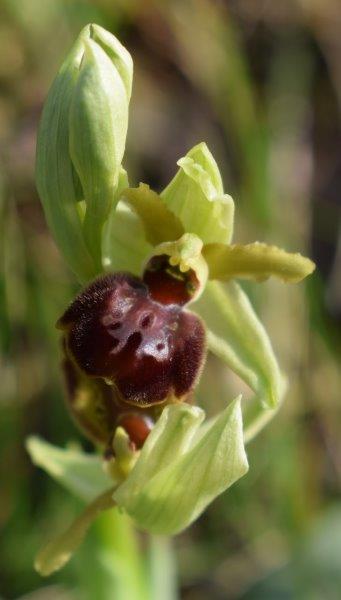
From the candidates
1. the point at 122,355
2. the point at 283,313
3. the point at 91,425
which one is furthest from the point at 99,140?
the point at 283,313

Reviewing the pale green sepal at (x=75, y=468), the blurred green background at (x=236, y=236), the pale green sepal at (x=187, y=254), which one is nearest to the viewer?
the pale green sepal at (x=187, y=254)

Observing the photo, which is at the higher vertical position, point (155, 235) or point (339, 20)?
point (155, 235)

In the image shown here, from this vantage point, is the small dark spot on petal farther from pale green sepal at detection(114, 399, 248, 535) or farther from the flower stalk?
pale green sepal at detection(114, 399, 248, 535)

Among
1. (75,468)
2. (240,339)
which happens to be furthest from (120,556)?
(240,339)

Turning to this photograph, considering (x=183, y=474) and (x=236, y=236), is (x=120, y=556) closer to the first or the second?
(x=183, y=474)

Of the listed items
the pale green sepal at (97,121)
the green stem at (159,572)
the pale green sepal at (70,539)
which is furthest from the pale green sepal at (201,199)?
the green stem at (159,572)

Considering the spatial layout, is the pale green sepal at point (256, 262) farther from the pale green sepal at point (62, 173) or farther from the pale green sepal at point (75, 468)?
the pale green sepal at point (75, 468)

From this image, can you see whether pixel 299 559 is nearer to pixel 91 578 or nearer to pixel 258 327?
pixel 91 578
